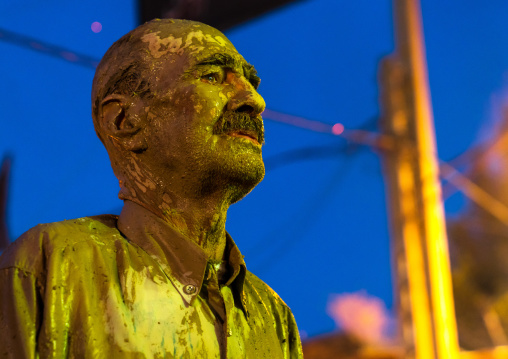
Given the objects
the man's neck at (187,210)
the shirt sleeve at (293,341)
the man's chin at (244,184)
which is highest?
the man's chin at (244,184)

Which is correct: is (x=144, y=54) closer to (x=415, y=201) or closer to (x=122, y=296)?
(x=122, y=296)

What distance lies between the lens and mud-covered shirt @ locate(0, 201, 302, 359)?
5.87 ft

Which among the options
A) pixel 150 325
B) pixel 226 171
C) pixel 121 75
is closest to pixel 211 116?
pixel 226 171

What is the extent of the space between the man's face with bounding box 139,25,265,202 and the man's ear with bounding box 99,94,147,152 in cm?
4

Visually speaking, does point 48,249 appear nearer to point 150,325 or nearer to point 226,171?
point 150,325

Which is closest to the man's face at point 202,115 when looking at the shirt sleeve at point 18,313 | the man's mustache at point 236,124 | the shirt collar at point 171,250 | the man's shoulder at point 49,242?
the man's mustache at point 236,124

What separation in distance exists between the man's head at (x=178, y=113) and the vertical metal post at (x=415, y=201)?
397cm

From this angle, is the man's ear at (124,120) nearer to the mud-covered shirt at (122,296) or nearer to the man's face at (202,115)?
the man's face at (202,115)

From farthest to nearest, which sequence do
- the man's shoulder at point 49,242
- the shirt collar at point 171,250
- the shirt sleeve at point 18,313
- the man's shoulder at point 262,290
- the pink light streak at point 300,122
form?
the pink light streak at point 300,122 < the man's shoulder at point 262,290 < the shirt collar at point 171,250 < the man's shoulder at point 49,242 < the shirt sleeve at point 18,313

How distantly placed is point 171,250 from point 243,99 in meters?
0.47

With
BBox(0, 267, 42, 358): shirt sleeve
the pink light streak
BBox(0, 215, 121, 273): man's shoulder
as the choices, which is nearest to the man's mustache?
BBox(0, 215, 121, 273): man's shoulder

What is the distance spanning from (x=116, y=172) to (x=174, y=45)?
41 centimetres

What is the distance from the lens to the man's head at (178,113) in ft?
6.86

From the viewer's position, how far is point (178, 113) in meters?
2.11
